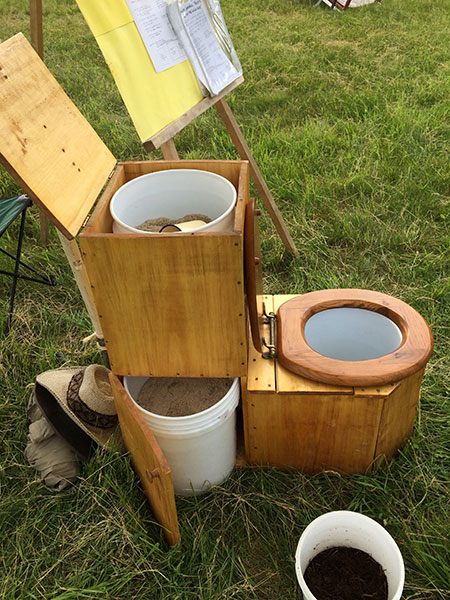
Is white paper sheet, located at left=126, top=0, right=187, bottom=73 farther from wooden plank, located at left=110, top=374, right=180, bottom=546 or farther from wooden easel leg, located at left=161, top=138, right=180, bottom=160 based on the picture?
wooden plank, located at left=110, top=374, right=180, bottom=546

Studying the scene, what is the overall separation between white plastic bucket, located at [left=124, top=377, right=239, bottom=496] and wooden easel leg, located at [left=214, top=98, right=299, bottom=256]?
1349 mm

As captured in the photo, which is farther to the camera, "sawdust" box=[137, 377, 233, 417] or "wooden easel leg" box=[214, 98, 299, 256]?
"wooden easel leg" box=[214, 98, 299, 256]

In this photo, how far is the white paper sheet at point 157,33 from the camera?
222cm

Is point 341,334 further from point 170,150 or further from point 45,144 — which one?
point 45,144

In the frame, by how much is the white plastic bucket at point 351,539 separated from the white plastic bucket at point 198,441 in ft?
1.49

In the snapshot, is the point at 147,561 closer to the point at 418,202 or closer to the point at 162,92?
the point at 162,92

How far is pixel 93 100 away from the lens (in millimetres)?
5105

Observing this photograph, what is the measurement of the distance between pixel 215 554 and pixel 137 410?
0.58m

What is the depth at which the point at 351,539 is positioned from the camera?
1820 mm

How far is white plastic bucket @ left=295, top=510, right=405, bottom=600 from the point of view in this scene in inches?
66.7

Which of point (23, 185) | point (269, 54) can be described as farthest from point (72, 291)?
point (269, 54)

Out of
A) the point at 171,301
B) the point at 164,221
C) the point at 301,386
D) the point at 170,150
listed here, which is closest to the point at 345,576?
the point at 301,386

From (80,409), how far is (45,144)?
101 cm

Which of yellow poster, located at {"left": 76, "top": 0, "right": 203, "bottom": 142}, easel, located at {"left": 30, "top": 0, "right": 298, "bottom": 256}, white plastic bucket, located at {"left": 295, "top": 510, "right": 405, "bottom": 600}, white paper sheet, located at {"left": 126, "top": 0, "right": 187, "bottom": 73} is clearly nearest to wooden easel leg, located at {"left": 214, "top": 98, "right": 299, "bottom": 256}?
easel, located at {"left": 30, "top": 0, "right": 298, "bottom": 256}
